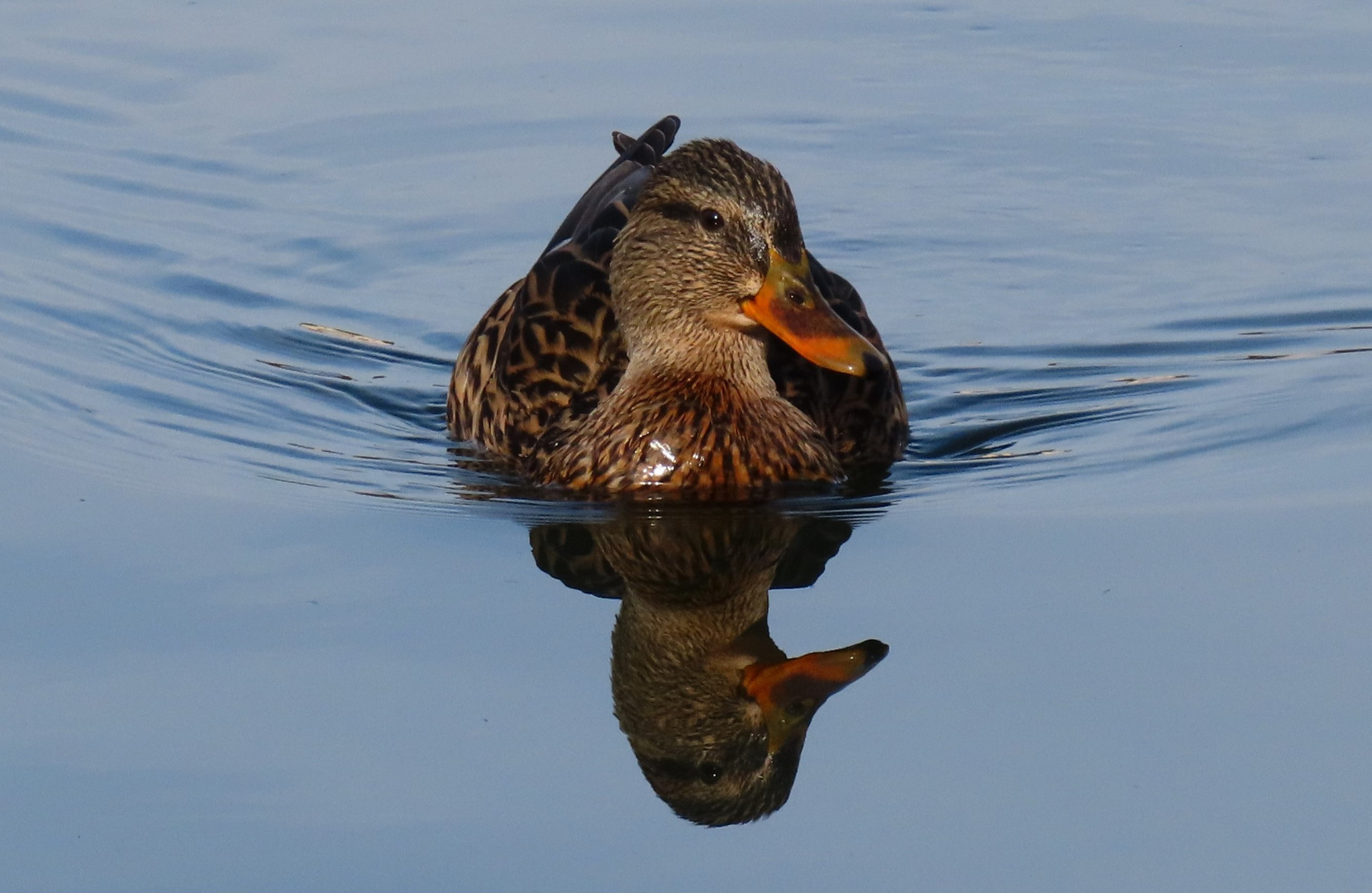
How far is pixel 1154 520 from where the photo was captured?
668 cm

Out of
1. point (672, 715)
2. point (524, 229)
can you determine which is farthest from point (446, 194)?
point (672, 715)

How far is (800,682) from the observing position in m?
5.55

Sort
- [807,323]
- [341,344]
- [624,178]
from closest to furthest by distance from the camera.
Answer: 1. [807,323]
2. [624,178]
3. [341,344]

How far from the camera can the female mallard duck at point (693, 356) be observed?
6.92 metres

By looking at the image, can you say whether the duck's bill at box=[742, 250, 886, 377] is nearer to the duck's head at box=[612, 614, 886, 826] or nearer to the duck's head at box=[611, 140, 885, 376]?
the duck's head at box=[611, 140, 885, 376]

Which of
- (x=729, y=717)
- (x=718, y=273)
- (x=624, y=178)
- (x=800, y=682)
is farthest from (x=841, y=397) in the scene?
(x=729, y=717)

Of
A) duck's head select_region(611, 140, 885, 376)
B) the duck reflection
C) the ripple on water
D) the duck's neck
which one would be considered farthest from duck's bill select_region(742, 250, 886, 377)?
the ripple on water

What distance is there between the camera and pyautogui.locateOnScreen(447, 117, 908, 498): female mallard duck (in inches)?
272

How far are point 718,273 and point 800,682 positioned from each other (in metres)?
1.85

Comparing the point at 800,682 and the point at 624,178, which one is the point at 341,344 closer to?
the point at 624,178

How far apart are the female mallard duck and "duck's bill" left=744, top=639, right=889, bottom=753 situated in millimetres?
1318

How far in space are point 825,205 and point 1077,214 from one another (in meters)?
1.17

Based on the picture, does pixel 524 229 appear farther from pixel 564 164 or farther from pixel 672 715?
pixel 672 715

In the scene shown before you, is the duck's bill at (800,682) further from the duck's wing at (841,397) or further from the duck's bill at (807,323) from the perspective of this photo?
the duck's wing at (841,397)
